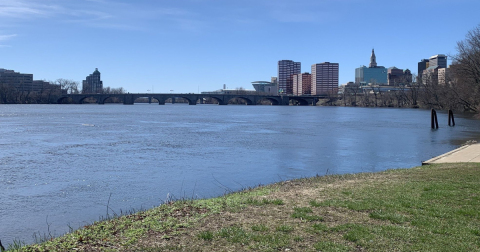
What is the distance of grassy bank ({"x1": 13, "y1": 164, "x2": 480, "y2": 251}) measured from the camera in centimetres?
775

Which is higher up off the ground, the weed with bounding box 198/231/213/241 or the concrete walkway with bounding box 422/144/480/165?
the weed with bounding box 198/231/213/241

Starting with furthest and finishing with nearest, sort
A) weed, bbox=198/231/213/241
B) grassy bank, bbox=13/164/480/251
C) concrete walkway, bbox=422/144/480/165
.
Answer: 1. concrete walkway, bbox=422/144/480/165
2. weed, bbox=198/231/213/241
3. grassy bank, bbox=13/164/480/251

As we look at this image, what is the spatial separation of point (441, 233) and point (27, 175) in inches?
723

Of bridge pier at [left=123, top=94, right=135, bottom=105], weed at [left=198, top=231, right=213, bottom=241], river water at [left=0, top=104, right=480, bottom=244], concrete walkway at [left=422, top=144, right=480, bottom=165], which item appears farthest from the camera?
bridge pier at [left=123, top=94, right=135, bottom=105]

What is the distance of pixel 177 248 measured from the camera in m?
7.65

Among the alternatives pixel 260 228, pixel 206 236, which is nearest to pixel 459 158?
pixel 260 228

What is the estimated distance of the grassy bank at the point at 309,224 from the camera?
7.75 metres

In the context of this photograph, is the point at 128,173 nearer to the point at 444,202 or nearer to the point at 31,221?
the point at 31,221

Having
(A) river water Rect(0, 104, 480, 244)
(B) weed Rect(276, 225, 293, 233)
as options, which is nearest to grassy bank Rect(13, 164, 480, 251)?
(B) weed Rect(276, 225, 293, 233)

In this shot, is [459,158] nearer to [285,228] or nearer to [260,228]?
[285,228]

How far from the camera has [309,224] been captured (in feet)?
29.6

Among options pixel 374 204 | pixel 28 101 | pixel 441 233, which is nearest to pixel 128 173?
pixel 374 204

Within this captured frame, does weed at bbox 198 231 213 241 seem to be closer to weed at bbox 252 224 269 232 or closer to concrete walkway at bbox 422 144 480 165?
weed at bbox 252 224 269 232

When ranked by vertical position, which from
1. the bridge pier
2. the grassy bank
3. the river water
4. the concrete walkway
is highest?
the bridge pier
